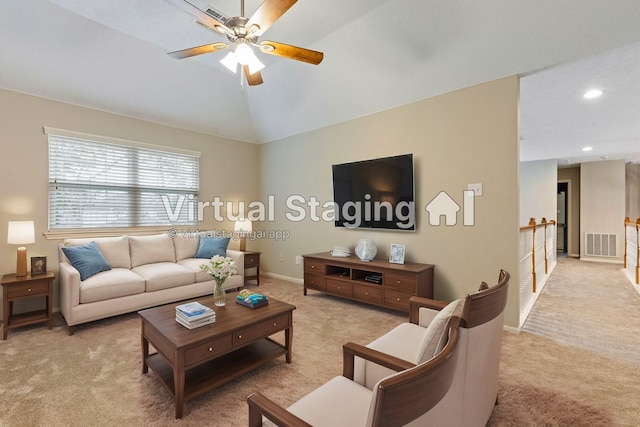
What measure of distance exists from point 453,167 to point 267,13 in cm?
257

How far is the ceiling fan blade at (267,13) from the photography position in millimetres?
1824

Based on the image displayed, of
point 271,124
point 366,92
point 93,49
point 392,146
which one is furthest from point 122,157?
point 392,146

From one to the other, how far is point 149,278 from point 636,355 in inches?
196

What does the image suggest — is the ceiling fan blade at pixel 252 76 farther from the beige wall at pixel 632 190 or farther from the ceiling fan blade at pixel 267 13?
the beige wall at pixel 632 190

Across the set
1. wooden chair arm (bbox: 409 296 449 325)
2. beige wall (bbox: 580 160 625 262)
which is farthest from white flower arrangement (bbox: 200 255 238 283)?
beige wall (bbox: 580 160 625 262)

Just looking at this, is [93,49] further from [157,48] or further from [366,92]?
[366,92]

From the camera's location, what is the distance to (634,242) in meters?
4.99

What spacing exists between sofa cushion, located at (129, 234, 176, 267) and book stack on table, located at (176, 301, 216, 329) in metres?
2.29

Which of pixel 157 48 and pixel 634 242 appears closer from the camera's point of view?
pixel 157 48

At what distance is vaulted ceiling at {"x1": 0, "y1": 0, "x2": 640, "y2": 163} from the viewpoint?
8.39 feet

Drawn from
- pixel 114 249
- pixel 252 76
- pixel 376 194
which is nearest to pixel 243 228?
pixel 114 249

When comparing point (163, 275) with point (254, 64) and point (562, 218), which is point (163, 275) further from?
point (562, 218)

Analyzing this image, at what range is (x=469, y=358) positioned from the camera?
4.10ft

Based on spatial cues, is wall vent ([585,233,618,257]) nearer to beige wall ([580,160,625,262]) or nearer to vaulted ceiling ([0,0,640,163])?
beige wall ([580,160,625,262])
